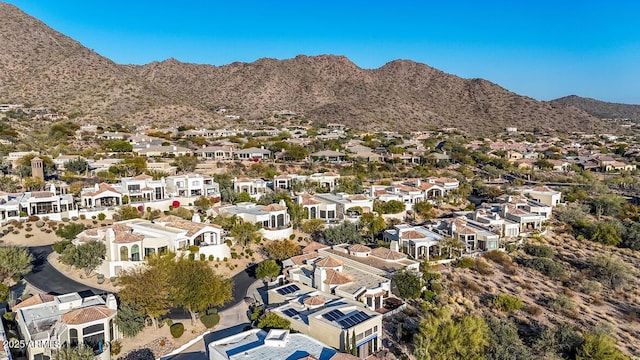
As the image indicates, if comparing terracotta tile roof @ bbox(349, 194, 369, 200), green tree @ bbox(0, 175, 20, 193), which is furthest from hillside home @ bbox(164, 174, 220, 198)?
green tree @ bbox(0, 175, 20, 193)

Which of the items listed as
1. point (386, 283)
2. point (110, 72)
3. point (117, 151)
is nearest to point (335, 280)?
point (386, 283)

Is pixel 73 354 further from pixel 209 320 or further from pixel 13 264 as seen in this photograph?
pixel 13 264

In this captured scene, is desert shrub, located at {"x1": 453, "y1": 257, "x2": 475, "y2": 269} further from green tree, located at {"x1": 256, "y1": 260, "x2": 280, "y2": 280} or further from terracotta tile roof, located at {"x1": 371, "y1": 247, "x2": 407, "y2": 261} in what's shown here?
green tree, located at {"x1": 256, "y1": 260, "x2": 280, "y2": 280}

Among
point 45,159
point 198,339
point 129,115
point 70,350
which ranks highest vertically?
point 129,115

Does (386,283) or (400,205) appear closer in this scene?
(386,283)

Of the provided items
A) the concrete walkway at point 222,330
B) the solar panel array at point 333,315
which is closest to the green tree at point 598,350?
the solar panel array at point 333,315

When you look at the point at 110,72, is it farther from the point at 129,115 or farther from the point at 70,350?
the point at 70,350

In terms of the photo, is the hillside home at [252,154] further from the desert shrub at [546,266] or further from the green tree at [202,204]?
the desert shrub at [546,266]
